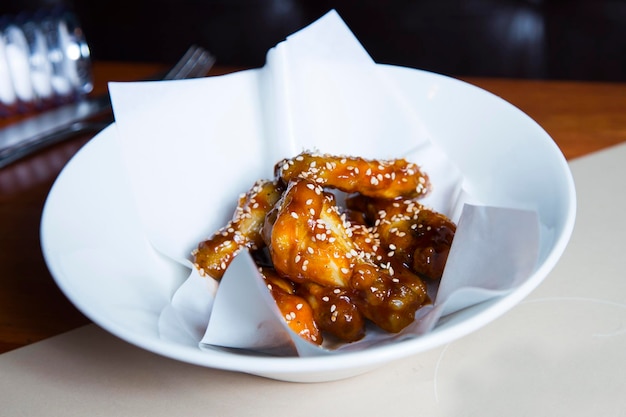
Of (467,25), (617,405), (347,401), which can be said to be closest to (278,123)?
(347,401)

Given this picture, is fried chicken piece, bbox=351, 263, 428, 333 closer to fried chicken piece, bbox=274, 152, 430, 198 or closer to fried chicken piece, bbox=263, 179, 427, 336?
fried chicken piece, bbox=263, 179, 427, 336

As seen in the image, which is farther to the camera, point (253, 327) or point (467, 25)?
point (467, 25)

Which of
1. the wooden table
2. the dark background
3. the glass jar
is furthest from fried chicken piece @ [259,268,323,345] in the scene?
the dark background

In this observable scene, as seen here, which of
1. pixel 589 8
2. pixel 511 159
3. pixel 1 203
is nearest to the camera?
pixel 511 159

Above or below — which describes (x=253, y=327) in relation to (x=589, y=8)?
above

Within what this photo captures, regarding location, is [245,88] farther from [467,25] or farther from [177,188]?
[467,25]

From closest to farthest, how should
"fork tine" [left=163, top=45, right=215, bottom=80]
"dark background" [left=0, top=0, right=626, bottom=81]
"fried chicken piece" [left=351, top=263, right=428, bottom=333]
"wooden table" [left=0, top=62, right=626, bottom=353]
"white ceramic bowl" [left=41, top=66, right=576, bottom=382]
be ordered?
"white ceramic bowl" [left=41, top=66, right=576, bottom=382] < "fried chicken piece" [left=351, top=263, right=428, bottom=333] < "wooden table" [left=0, top=62, right=626, bottom=353] < "fork tine" [left=163, top=45, right=215, bottom=80] < "dark background" [left=0, top=0, right=626, bottom=81]

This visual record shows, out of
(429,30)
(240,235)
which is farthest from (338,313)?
(429,30)
